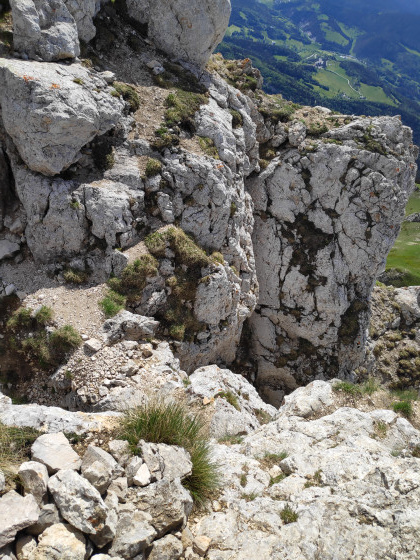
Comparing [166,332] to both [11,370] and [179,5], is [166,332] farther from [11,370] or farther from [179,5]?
[179,5]

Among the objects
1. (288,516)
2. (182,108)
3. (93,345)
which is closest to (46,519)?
(288,516)

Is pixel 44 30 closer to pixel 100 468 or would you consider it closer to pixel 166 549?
pixel 100 468

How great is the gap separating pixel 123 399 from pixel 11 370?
7.04 metres

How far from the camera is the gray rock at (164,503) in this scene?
23.5ft

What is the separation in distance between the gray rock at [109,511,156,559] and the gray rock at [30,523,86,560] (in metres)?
0.70

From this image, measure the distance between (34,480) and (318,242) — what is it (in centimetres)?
3174

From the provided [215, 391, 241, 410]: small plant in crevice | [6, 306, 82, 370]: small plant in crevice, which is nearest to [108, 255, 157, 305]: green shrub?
[6, 306, 82, 370]: small plant in crevice

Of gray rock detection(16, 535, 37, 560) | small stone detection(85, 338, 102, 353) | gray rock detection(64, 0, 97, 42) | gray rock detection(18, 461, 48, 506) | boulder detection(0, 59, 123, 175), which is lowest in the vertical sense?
small stone detection(85, 338, 102, 353)

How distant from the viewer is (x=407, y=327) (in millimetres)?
39406

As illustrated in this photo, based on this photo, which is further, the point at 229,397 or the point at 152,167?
the point at 152,167

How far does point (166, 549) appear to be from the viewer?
6859mm

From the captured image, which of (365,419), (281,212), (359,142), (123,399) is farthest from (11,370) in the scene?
(359,142)

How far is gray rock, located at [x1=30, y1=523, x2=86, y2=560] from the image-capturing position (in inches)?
229

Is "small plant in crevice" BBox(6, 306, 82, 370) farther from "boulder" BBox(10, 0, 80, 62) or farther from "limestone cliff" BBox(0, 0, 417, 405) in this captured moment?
"boulder" BBox(10, 0, 80, 62)
